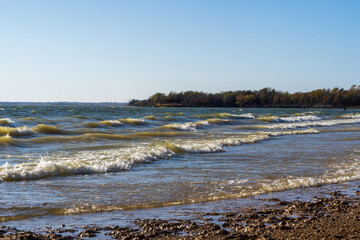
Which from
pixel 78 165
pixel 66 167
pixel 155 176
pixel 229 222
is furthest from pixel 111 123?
pixel 229 222

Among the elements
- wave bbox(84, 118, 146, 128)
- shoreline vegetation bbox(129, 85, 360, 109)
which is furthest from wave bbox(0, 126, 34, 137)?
shoreline vegetation bbox(129, 85, 360, 109)

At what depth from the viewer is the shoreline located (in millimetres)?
5309

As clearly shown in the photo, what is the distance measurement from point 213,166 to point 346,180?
365 cm

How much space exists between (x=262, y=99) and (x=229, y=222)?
172 metres

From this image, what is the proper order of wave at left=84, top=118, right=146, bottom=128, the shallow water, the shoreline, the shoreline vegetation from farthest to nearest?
the shoreline vegetation, wave at left=84, top=118, right=146, bottom=128, the shallow water, the shoreline

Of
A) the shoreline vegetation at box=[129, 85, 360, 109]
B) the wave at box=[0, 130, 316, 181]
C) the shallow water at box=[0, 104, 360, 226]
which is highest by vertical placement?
the shoreline vegetation at box=[129, 85, 360, 109]

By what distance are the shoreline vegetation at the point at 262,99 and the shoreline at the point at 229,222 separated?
154758 millimetres

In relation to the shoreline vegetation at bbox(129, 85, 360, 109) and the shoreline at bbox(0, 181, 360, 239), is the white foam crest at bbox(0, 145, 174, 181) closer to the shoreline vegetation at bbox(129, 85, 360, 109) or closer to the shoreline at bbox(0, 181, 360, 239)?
the shoreline at bbox(0, 181, 360, 239)

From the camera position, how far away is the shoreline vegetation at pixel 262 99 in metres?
155

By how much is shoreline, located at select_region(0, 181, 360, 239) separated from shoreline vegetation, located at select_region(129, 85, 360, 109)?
6093 inches

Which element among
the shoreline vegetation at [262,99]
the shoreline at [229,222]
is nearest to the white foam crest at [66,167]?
the shoreline at [229,222]

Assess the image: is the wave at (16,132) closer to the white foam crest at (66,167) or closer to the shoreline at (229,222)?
the white foam crest at (66,167)

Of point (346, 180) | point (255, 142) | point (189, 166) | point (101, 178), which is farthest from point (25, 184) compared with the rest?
point (255, 142)

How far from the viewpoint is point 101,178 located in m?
9.98
